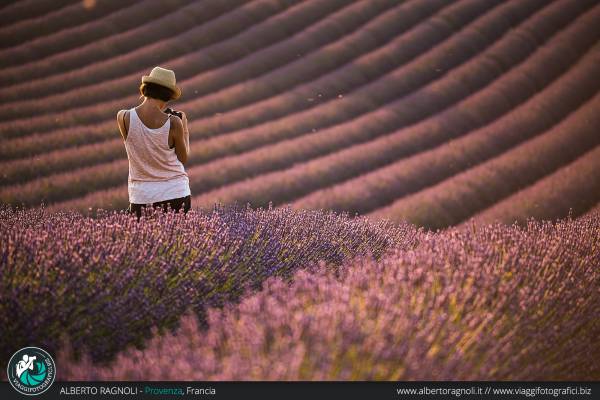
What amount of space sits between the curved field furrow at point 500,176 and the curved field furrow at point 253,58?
411 centimetres

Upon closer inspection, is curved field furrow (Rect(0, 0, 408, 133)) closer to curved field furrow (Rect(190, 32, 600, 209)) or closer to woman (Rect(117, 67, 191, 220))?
curved field furrow (Rect(190, 32, 600, 209))

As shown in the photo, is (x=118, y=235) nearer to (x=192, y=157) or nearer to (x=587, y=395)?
(x=587, y=395)

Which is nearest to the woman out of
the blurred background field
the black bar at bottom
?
the black bar at bottom

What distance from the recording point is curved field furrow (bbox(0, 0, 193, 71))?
11.1 metres

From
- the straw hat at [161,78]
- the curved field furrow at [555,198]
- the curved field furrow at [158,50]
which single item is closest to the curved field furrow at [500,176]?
the curved field furrow at [555,198]

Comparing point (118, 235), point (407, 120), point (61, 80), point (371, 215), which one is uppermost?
point (61, 80)

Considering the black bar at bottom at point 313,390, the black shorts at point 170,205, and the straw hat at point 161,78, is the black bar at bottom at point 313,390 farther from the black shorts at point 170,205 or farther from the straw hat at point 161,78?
the straw hat at point 161,78

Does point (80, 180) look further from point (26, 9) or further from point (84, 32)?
point (26, 9)

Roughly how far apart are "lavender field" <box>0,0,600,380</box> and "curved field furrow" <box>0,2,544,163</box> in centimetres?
4

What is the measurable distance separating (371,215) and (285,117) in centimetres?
325

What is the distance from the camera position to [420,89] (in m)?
11.0

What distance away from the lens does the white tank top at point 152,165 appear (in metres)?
3.48

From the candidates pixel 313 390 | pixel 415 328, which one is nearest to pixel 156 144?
pixel 415 328

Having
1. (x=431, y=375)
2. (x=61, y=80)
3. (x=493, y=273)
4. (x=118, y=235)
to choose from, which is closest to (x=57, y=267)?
(x=118, y=235)
